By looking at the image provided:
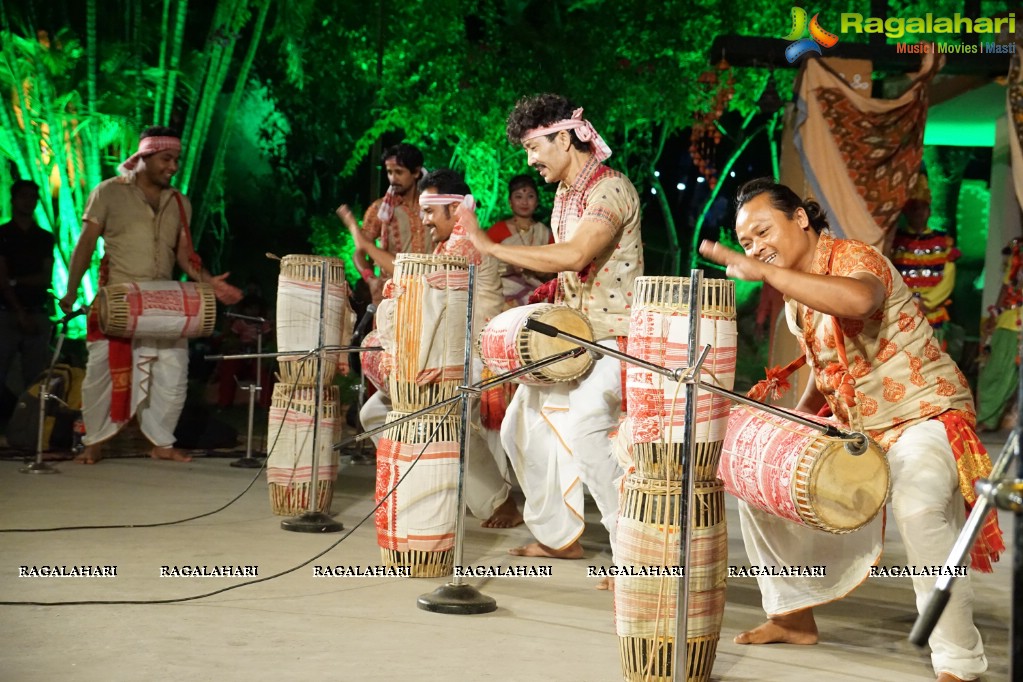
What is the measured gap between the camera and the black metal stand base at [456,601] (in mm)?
4223

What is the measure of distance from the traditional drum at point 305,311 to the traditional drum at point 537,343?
120 cm

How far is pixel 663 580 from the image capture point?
130 inches

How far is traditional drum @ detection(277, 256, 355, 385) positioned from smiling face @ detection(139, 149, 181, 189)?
2.10m

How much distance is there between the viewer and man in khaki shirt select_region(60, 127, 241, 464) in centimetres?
755

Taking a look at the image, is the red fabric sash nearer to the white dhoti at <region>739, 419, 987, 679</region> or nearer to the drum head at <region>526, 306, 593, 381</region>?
the white dhoti at <region>739, 419, 987, 679</region>

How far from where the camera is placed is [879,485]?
3293 mm

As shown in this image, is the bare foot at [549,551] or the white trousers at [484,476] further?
the white trousers at [484,476]

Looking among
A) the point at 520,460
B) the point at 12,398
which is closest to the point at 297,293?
the point at 520,460

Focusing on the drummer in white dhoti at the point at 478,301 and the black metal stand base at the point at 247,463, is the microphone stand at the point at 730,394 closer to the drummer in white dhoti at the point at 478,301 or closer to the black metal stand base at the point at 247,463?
the drummer in white dhoti at the point at 478,301

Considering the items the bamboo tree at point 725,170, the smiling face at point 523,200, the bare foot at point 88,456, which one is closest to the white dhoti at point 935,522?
the smiling face at point 523,200

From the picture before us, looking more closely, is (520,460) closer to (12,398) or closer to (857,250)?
(857,250)

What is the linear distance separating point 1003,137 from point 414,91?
6303 millimetres

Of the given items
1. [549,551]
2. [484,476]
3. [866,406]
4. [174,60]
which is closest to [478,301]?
[484,476]

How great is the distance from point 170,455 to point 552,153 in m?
4.08
